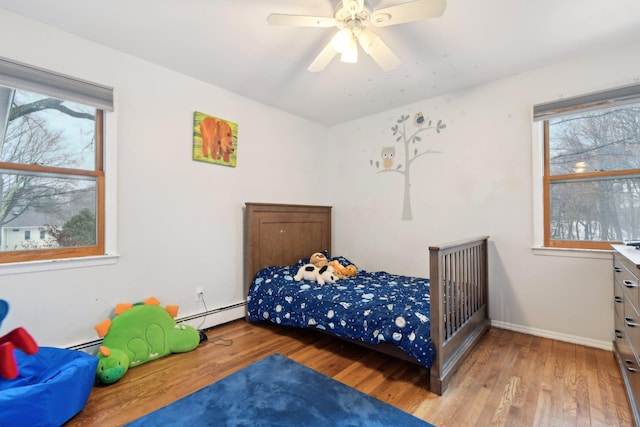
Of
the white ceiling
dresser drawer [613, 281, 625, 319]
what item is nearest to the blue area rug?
dresser drawer [613, 281, 625, 319]

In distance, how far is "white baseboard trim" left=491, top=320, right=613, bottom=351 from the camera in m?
2.30

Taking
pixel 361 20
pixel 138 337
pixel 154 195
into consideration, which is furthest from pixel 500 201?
pixel 138 337

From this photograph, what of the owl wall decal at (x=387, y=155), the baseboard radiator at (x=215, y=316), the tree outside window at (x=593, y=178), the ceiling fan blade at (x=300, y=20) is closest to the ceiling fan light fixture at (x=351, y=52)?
the ceiling fan blade at (x=300, y=20)

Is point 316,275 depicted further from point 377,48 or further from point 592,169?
point 592,169

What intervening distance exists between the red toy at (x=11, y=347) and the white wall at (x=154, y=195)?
43 centimetres

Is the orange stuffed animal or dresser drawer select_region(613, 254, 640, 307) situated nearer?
dresser drawer select_region(613, 254, 640, 307)

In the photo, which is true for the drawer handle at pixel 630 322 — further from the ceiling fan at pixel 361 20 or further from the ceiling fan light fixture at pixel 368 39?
the ceiling fan light fixture at pixel 368 39

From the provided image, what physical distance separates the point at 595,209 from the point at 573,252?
41 cm

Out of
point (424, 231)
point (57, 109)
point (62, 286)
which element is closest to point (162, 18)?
point (57, 109)

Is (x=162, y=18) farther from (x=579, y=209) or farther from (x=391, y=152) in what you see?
(x=579, y=209)

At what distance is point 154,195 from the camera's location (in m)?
2.51

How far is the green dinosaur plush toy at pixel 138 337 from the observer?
193cm

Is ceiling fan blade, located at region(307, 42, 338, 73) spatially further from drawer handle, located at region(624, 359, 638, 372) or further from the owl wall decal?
drawer handle, located at region(624, 359, 638, 372)

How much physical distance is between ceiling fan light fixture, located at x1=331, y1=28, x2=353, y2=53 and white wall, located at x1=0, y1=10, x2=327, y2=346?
157cm
